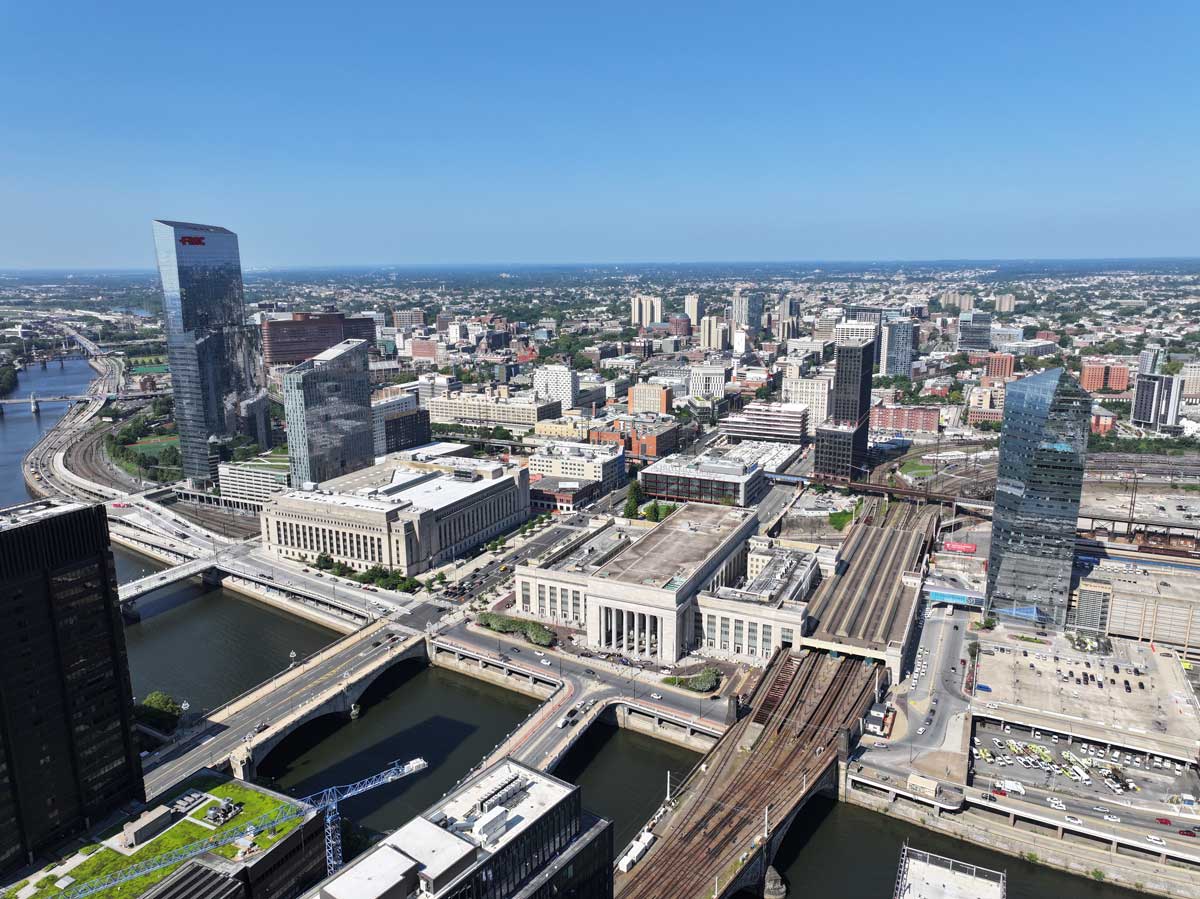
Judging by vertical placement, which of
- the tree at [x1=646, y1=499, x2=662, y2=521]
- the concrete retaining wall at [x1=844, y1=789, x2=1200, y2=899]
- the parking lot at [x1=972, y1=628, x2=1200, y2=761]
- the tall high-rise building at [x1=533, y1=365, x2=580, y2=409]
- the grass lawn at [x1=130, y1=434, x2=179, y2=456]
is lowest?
the concrete retaining wall at [x1=844, y1=789, x2=1200, y2=899]

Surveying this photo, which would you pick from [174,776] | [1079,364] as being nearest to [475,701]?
[174,776]

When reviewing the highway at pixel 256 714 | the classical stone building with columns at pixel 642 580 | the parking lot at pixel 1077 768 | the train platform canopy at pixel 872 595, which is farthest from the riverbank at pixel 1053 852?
the highway at pixel 256 714

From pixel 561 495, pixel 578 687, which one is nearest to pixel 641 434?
pixel 561 495

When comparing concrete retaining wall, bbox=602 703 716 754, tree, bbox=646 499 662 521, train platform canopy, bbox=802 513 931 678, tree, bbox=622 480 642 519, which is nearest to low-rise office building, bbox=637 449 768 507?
tree, bbox=622 480 642 519

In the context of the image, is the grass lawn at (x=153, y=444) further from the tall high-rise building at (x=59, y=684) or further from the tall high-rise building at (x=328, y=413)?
the tall high-rise building at (x=59, y=684)

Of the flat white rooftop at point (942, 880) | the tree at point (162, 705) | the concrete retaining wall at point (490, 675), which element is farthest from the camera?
the concrete retaining wall at point (490, 675)

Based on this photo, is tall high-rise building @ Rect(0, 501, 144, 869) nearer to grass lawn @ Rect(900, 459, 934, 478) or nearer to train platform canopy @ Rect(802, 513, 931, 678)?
train platform canopy @ Rect(802, 513, 931, 678)

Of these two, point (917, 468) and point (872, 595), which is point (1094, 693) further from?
point (917, 468)
